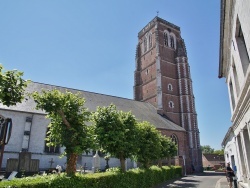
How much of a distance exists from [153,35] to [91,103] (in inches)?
911

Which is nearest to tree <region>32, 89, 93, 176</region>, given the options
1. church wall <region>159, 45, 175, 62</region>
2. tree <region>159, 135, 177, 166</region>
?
tree <region>159, 135, 177, 166</region>

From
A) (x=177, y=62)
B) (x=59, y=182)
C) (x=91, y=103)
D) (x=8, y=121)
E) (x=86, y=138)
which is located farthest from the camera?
(x=177, y=62)

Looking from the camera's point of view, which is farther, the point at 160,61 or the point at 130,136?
the point at 160,61

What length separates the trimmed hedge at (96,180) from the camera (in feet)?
22.8

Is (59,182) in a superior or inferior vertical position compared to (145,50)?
inferior

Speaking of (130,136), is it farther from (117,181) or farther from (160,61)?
(160,61)

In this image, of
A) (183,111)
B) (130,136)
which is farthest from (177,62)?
(130,136)

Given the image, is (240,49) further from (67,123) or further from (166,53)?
(166,53)

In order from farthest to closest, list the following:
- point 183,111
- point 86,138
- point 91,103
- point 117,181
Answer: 1. point 183,111
2. point 91,103
3. point 117,181
4. point 86,138

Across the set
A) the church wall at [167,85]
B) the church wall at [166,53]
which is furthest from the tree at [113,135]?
the church wall at [166,53]

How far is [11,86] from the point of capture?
5980 mm

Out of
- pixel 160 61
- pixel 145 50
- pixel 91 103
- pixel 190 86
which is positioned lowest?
pixel 91 103

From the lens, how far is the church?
2466 cm

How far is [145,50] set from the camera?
45.2m
